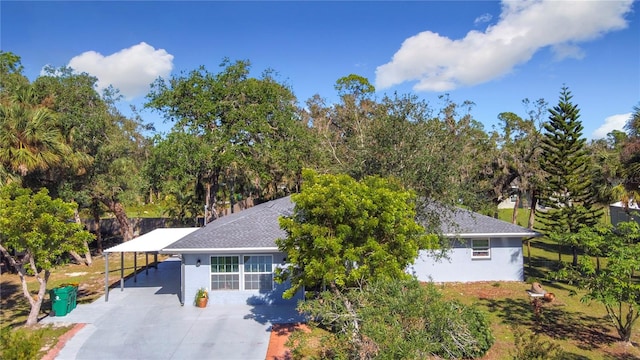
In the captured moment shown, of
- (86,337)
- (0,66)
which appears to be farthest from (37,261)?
(0,66)

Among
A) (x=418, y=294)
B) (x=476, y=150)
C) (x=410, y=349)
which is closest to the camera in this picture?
(x=410, y=349)

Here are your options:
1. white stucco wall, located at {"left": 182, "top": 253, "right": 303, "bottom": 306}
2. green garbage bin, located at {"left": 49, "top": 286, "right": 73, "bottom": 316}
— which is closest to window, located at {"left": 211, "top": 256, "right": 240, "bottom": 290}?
white stucco wall, located at {"left": 182, "top": 253, "right": 303, "bottom": 306}

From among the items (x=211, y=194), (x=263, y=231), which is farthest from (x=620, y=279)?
(x=211, y=194)

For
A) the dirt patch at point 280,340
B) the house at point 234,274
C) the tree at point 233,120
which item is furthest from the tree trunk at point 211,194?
the dirt patch at point 280,340

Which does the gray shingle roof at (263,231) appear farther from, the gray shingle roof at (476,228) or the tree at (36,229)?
the tree at (36,229)

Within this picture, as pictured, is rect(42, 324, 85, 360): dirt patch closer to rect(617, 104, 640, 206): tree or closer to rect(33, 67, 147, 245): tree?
rect(33, 67, 147, 245): tree

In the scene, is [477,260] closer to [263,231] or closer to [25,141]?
[263,231]

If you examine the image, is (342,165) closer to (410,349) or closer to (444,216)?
(444,216)
